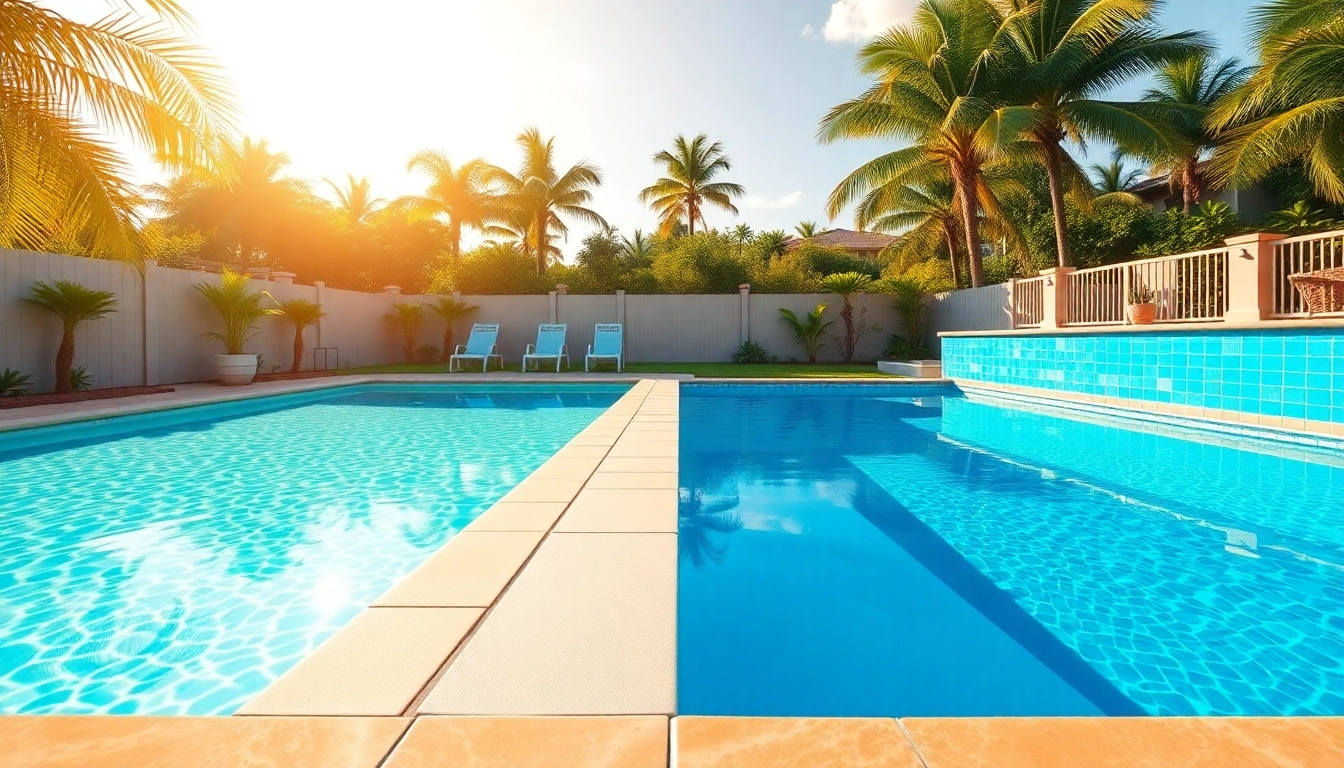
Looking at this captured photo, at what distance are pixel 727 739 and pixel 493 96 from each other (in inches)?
407

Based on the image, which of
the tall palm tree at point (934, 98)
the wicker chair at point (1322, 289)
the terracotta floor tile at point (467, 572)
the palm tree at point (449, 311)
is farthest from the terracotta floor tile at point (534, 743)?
the palm tree at point (449, 311)

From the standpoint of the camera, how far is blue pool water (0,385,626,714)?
203 cm

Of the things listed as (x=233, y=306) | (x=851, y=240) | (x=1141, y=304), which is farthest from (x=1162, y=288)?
(x=851, y=240)

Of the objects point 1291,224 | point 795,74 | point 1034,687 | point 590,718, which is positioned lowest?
point 1034,687

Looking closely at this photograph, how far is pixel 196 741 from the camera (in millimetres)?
1212

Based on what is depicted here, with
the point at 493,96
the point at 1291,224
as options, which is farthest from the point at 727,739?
the point at 1291,224

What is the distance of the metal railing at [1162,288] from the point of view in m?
7.72

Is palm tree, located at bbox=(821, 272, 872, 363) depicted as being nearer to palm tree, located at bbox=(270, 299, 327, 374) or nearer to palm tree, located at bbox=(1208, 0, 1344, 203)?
palm tree, located at bbox=(1208, 0, 1344, 203)

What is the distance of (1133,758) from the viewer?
46.1 inches

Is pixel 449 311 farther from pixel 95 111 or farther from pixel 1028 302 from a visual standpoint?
pixel 1028 302

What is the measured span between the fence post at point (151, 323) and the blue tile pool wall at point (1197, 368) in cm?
1322

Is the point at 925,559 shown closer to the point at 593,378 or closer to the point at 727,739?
the point at 727,739

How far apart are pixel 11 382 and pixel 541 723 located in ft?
A: 33.4

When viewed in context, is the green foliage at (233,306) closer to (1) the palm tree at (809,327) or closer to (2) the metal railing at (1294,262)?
(1) the palm tree at (809,327)
